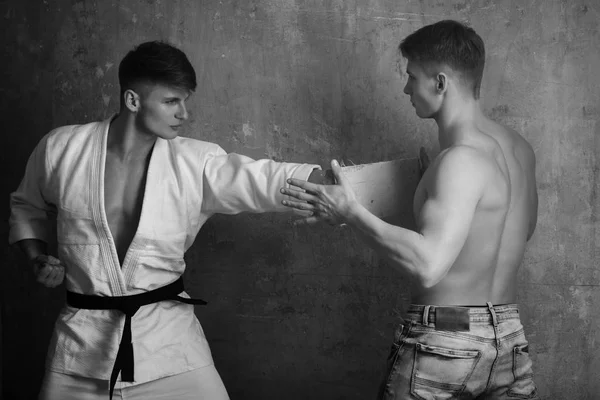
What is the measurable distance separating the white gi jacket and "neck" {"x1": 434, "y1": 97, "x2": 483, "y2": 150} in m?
0.54

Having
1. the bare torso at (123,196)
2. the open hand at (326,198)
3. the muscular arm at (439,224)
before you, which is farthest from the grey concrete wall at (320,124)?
the muscular arm at (439,224)

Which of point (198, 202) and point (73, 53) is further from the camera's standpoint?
point (73, 53)

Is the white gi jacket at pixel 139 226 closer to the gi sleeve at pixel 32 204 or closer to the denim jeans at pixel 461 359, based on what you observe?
the gi sleeve at pixel 32 204

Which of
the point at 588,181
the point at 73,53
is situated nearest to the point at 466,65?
the point at 588,181

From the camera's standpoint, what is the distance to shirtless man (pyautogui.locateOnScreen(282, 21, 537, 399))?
1.90m

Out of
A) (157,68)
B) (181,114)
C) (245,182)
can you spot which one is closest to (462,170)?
(245,182)

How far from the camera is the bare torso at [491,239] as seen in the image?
6.54 ft

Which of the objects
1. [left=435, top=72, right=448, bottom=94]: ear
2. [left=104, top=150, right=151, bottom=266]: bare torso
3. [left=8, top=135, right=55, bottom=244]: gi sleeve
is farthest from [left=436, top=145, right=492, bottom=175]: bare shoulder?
[left=8, top=135, right=55, bottom=244]: gi sleeve

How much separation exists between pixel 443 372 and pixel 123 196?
1330mm

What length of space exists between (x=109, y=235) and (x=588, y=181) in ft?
6.63

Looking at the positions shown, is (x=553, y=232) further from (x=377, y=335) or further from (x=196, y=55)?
(x=196, y=55)

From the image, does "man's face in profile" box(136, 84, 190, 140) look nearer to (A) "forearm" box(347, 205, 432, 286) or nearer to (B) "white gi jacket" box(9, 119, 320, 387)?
(B) "white gi jacket" box(9, 119, 320, 387)

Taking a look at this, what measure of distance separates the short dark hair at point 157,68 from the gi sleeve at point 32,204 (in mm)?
426

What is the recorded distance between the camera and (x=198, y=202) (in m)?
2.57
